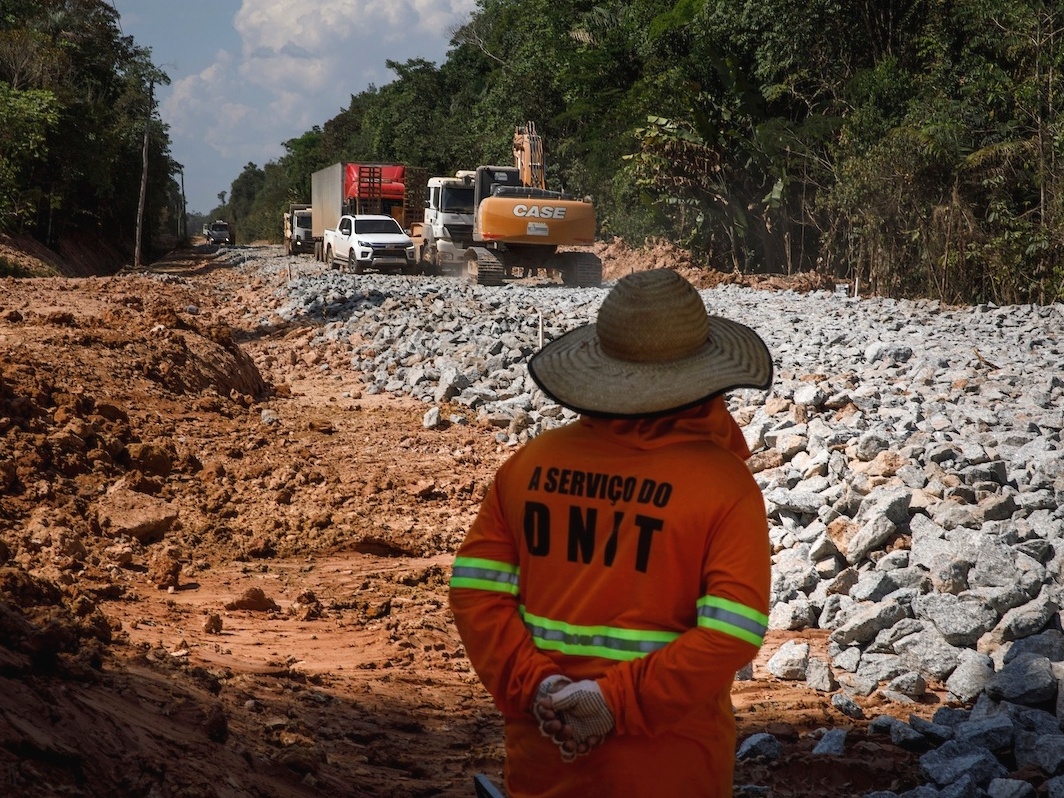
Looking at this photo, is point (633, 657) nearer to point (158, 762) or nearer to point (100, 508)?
point (158, 762)

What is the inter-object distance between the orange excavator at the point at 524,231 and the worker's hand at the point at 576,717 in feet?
76.8

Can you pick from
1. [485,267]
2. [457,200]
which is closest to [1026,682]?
[485,267]

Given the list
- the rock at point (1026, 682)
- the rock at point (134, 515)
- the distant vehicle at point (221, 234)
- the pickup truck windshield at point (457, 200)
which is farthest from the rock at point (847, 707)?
the distant vehicle at point (221, 234)

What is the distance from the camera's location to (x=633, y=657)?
7.04ft

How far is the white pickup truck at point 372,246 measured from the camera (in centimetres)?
3086

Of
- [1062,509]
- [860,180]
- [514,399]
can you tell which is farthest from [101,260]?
[1062,509]

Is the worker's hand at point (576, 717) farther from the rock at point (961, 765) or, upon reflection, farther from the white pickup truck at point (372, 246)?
the white pickup truck at point (372, 246)

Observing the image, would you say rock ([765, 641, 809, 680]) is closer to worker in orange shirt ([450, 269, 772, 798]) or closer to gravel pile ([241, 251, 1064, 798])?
gravel pile ([241, 251, 1064, 798])

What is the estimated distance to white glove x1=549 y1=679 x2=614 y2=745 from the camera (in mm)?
2092

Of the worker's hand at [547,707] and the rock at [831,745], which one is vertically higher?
the worker's hand at [547,707]

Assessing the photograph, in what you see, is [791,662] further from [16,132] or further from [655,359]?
[16,132]

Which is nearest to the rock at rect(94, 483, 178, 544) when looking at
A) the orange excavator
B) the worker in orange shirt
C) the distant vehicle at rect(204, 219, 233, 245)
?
the worker in orange shirt

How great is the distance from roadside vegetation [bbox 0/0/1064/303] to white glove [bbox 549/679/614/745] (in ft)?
55.4

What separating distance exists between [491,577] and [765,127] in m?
23.6
